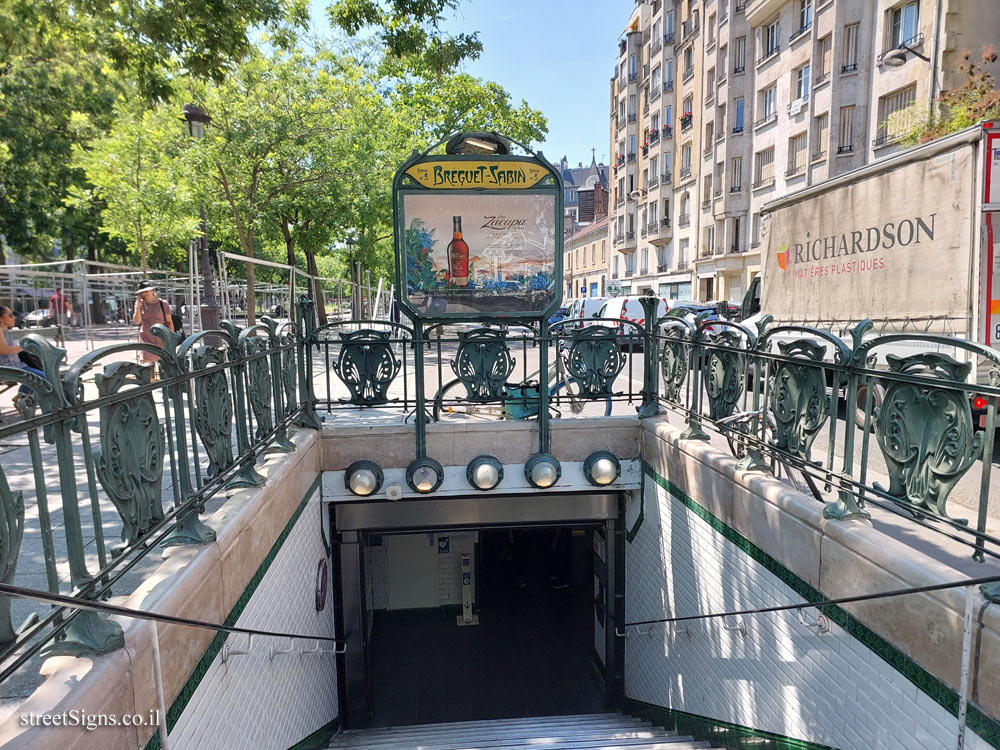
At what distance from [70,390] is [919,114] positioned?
23822 mm

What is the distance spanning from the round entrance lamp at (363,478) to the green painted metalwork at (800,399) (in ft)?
12.3

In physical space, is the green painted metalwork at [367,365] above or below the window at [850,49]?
below

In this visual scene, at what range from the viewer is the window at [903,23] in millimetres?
20812

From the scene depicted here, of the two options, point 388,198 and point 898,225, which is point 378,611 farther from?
point 388,198

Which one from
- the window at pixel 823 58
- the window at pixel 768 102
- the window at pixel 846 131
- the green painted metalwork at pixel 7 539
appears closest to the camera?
the green painted metalwork at pixel 7 539

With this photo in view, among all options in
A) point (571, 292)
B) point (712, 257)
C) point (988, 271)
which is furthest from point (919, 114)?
point (571, 292)

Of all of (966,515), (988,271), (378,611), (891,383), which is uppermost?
(988,271)

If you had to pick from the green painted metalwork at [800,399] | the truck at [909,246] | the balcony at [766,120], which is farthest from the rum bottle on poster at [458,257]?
the balcony at [766,120]

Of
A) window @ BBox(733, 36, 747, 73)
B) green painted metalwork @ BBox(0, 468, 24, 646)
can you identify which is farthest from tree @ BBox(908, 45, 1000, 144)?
window @ BBox(733, 36, 747, 73)

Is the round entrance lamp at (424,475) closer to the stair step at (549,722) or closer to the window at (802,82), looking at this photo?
the stair step at (549,722)

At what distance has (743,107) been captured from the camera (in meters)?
30.2

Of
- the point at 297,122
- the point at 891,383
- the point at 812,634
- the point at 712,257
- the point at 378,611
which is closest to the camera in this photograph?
the point at 891,383

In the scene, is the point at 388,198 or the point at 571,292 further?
the point at 571,292

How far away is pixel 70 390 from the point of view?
2.16m
